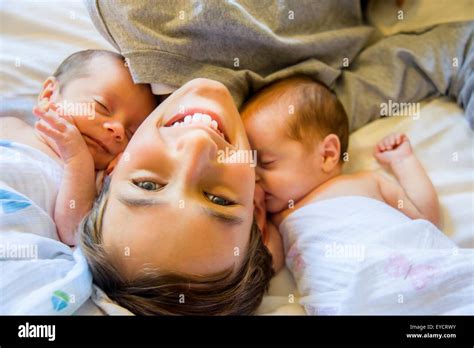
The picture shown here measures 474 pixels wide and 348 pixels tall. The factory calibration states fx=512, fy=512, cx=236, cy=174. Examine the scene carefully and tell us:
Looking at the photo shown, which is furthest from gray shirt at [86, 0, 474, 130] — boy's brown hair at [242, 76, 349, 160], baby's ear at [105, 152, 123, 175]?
baby's ear at [105, 152, 123, 175]

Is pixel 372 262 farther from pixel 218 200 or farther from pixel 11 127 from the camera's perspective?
pixel 11 127

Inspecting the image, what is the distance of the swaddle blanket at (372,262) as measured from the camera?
0.71 meters

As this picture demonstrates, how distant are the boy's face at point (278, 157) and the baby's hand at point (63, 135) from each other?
10.5 inches

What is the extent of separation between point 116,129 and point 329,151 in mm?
355

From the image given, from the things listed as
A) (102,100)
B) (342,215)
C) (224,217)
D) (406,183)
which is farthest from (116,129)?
(406,183)

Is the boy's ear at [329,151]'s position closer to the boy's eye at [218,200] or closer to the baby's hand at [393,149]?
the baby's hand at [393,149]

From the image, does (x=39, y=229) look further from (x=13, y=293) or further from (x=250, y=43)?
(x=250, y=43)

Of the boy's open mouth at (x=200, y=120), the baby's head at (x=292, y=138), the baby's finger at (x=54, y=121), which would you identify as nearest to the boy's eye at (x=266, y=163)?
the baby's head at (x=292, y=138)

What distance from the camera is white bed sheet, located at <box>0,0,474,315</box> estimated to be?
83 centimetres

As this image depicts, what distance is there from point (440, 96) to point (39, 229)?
75 centimetres

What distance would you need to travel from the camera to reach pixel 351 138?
942 millimetres

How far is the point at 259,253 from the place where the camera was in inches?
30.3

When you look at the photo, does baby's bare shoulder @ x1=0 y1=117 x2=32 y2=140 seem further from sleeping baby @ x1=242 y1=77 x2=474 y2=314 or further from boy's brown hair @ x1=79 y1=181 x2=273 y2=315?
sleeping baby @ x1=242 y1=77 x2=474 y2=314

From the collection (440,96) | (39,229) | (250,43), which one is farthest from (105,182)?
(440,96)
